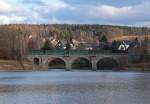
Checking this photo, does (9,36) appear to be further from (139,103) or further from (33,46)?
(139,103)

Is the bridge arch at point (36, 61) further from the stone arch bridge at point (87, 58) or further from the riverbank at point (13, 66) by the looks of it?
the riverbank at point (13, 66)

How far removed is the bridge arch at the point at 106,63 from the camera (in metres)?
171

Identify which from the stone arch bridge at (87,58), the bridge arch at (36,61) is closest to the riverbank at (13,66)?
the stone arch bridge at (87,58)

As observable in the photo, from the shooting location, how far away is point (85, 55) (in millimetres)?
167000

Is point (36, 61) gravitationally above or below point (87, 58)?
below

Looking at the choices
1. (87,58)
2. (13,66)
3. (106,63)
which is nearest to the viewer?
(13,66)

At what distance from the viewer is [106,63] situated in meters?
181

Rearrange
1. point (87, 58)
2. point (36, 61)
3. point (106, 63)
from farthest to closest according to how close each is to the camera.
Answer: point (106, 63) < point (87, 58) < point (36, 61)

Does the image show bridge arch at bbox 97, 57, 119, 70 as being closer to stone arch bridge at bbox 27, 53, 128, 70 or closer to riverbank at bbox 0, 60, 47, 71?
stone arch bridge at bbox 27, 53, 128, 70

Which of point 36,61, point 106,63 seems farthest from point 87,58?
point 36,61

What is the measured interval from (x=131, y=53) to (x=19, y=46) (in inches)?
1458

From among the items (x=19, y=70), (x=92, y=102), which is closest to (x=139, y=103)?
(x=92, y=102)

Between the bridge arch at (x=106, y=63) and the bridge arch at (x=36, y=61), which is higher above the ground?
the bridge arch at (x=36, y=61)

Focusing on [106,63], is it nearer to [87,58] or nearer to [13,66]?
[87,58]
